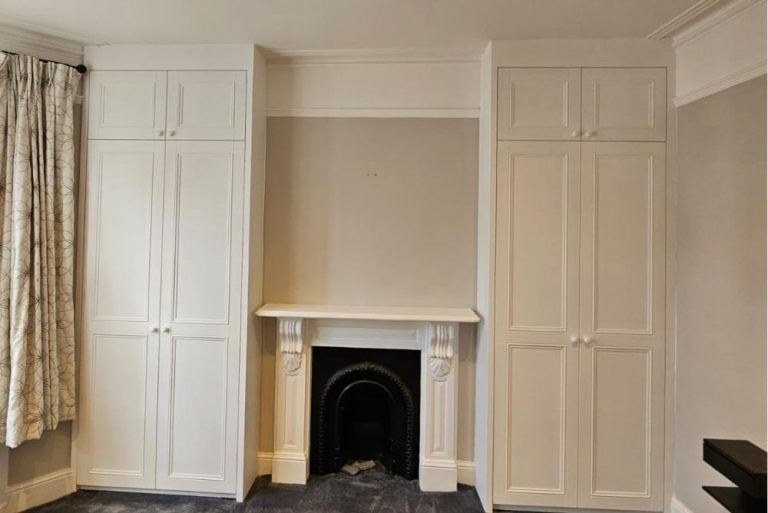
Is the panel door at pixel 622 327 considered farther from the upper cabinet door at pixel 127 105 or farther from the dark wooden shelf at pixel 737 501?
the upper cabinet door at pixel 127 105

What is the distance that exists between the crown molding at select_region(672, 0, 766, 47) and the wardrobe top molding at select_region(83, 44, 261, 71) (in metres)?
2.32

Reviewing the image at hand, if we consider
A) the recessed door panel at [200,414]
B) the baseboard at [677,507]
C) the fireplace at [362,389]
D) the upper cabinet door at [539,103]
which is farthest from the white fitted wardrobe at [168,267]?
the baseboard at [677,507]

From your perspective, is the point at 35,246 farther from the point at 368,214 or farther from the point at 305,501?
the point at 305,501

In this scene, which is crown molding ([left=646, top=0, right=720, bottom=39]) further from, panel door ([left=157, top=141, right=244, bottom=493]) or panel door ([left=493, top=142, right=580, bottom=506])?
panel door ([left=157, top=141, right=244, bottom=493])

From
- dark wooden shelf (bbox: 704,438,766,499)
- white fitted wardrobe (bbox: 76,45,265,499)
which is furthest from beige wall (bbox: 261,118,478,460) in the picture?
dark wooden shelf (bbox: 704,438,766,499)

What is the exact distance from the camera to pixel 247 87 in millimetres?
2326

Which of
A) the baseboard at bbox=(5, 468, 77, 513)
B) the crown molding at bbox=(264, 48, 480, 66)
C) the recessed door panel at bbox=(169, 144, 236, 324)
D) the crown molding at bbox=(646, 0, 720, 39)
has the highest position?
the crown molding at bbox=(264, 48, 480, 66)

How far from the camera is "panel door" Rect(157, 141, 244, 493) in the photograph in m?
2.29

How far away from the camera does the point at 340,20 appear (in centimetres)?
209

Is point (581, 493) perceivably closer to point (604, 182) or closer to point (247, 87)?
point (604, 182)

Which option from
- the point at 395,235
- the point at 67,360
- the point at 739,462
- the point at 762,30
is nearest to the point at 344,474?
the point at 395,235

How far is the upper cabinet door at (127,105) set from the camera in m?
2.34

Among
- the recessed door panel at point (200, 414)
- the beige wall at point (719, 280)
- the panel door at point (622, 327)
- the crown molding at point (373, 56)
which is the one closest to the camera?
the beige wall at point (719, 280)

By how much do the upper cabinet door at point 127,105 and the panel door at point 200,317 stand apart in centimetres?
20
